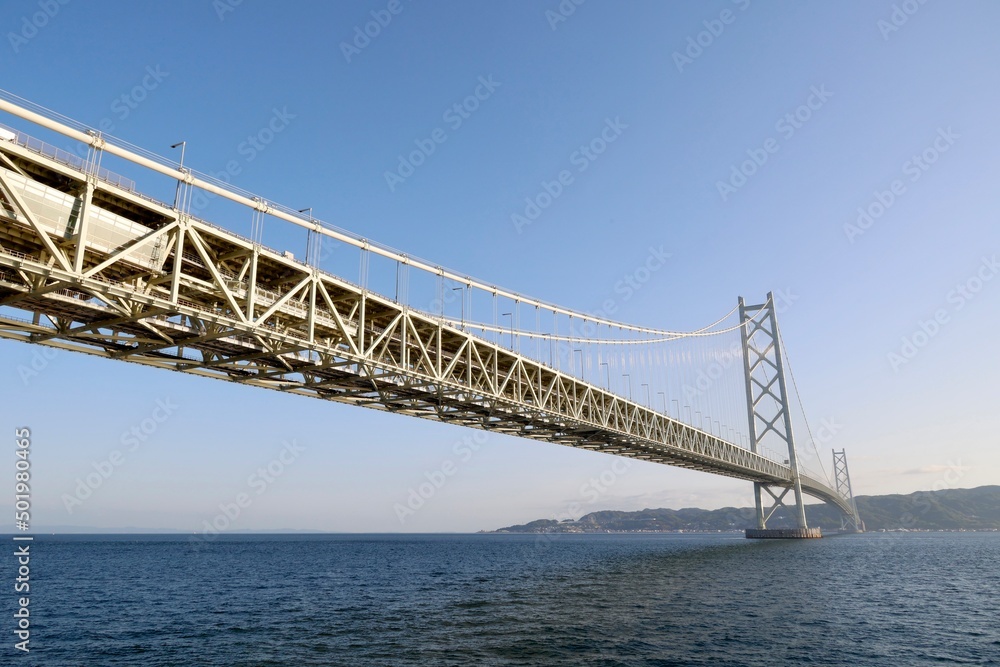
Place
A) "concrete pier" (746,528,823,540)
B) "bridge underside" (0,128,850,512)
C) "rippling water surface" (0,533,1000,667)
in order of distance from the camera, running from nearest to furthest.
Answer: "bridge underside" (0,128,850,512), "rippling water surface" (0,533,1000,667), "concrete pier" (746,528,823,540)

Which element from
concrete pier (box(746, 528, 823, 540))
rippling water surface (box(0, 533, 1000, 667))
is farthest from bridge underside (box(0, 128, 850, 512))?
concrete pier (box(746, 528, 823, 540))

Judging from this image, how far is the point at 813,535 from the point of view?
94.1 metres

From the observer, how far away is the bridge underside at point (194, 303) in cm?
1378

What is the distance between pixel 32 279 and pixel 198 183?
4.73m

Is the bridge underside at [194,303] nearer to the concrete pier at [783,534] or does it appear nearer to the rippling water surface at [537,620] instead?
the rippling water surface at [537,620]

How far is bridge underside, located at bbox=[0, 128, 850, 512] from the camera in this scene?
13.8 metres

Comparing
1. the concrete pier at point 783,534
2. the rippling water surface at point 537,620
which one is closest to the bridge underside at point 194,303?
the rippling water surface at point 537,620

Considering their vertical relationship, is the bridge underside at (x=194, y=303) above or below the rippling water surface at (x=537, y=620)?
above

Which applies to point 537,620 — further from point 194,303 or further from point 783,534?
point 783,534

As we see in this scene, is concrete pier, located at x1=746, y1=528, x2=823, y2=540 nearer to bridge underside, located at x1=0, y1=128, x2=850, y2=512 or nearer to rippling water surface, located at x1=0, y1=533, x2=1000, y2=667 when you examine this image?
rippling water surface, located at x1=0, y1=533, x2=1000, y2=667

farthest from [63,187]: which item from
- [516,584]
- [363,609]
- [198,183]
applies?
[516,584]

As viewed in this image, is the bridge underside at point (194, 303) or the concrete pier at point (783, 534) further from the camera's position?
the concrete pier at point (783, 534)

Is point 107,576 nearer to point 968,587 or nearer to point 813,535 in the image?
point 968,587

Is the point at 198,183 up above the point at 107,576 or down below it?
above
